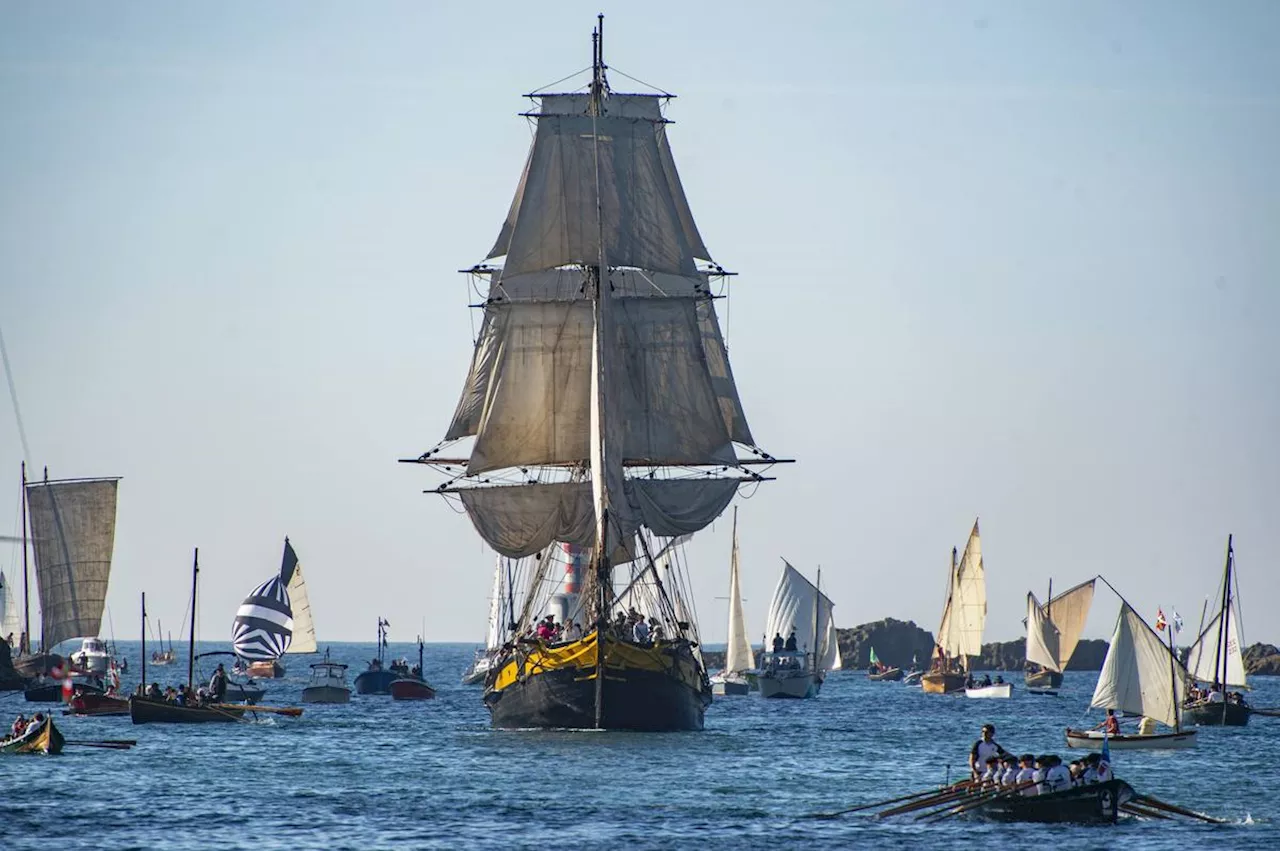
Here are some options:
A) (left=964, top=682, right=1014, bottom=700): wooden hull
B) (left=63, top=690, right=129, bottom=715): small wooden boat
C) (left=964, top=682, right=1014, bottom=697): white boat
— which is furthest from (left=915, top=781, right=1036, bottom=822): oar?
(left=964, top=682, right=1014, bottom=697): white boat

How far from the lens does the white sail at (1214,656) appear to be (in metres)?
123

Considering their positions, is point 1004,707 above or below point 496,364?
below

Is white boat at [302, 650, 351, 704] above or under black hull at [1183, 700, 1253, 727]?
above

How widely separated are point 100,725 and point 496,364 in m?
23.5

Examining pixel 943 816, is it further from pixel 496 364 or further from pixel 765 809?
pixel 496 364

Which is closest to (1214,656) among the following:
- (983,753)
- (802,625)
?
(802,625)

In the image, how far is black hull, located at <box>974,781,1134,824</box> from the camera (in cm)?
5388

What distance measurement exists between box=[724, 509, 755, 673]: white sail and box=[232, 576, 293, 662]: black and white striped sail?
37344mm

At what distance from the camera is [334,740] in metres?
86.0

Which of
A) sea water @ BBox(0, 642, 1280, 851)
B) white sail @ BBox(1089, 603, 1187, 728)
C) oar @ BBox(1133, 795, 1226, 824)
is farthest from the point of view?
white sail @ BBox(1089, 603, 1187, 728)

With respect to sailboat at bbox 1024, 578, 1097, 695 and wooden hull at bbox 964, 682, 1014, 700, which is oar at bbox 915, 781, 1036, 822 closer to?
wooden hull at bbox 964, 682, 1014, 700

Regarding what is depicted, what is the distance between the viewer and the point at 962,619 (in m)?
162

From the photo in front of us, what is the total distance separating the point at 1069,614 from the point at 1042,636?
270cm

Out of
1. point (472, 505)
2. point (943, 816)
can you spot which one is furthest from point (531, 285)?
point (943, 816)
